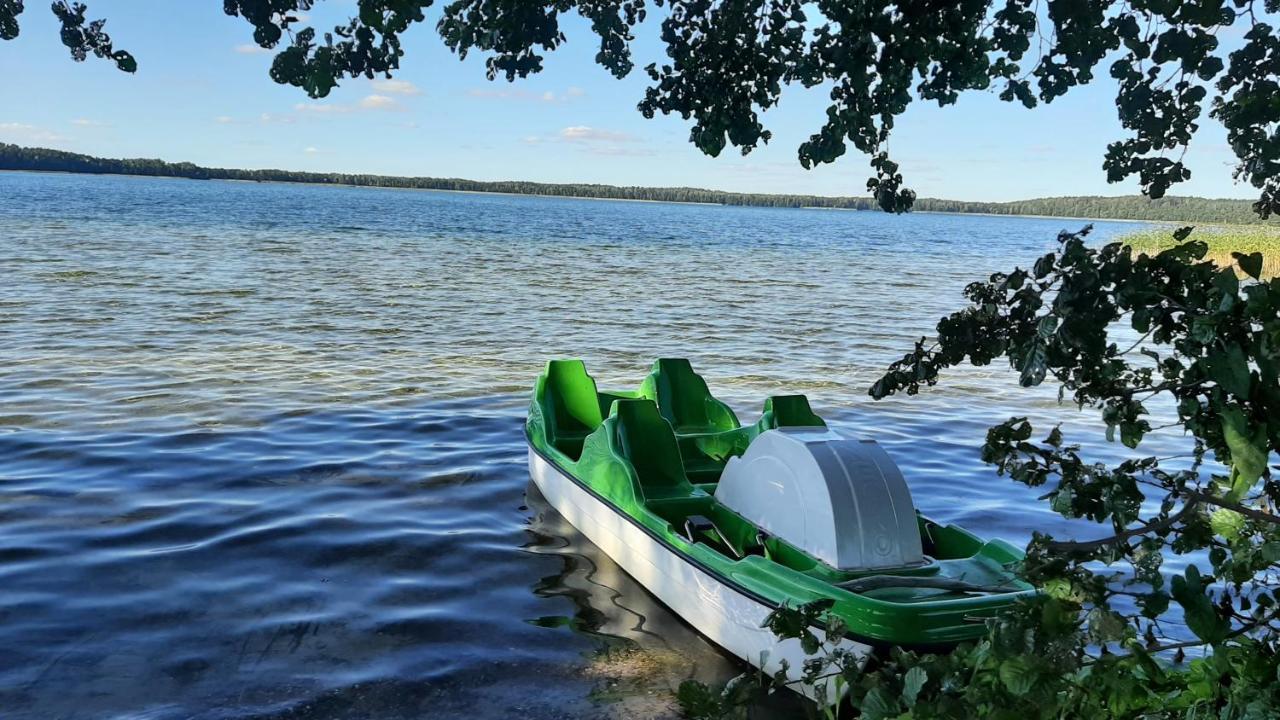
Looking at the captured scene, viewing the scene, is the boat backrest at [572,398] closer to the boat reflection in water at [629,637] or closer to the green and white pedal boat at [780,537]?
the green and white pedal boat at [780,537]

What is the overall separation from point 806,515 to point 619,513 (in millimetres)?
1992

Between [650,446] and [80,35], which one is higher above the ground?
[80,35]

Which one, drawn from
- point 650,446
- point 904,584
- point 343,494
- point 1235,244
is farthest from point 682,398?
point 1235,244

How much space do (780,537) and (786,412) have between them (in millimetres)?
2182

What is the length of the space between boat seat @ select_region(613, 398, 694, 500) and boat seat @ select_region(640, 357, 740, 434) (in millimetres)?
1706

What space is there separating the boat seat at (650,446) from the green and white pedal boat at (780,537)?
1 cm

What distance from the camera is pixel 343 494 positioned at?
11.1 m

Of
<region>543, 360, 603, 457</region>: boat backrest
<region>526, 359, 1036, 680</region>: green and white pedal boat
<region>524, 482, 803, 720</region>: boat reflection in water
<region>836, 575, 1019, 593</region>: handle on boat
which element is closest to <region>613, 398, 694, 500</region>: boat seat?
<region>526, 359, 1036, 680</region>: green and white pedal boat

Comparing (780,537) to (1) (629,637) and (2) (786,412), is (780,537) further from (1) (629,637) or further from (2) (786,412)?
(2) (786,412)

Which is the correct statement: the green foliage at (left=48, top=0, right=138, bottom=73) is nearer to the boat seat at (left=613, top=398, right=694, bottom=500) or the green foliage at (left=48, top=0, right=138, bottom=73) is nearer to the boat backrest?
the boat seat at (left=613, top=398, right=694, bottom=500)

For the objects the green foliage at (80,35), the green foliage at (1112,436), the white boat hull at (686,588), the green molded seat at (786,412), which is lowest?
the white boat hull at (686,588)

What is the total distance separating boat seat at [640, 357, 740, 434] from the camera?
1167 centimetres

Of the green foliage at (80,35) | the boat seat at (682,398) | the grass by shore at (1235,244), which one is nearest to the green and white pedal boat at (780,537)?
the boat seat at (682,398)

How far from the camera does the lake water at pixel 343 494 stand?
23.3 feet
